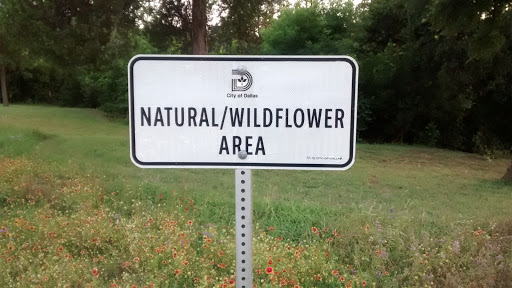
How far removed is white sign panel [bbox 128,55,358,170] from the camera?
4.96 ft

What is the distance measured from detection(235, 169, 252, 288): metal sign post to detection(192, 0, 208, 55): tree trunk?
32.4ft

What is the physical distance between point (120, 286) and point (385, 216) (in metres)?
2.87

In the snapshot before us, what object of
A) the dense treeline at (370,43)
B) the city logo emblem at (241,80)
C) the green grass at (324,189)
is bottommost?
the green grass at (324,189)

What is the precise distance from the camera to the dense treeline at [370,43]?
1048cm

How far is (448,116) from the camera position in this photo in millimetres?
18234

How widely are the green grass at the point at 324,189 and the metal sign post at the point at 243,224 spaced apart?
2.55m

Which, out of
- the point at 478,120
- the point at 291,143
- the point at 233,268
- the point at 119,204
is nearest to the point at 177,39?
the point at 119,204

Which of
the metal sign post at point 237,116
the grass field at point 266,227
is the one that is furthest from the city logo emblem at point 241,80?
the grass field at point 266,227

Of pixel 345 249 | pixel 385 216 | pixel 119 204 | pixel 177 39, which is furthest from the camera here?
pixel 177 39

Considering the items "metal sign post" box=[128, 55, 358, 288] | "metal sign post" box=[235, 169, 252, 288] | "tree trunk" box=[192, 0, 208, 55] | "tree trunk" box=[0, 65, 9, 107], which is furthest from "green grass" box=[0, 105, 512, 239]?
"tree trunk" box=[0, 65, 9, 107]

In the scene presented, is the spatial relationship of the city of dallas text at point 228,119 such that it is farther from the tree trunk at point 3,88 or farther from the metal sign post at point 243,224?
the tree trunk at point 3,88

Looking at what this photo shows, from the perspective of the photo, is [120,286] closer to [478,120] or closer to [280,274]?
[280,274]

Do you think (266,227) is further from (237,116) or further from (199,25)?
(199,25)

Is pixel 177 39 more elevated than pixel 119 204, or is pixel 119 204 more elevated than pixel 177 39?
pixel 177 39
